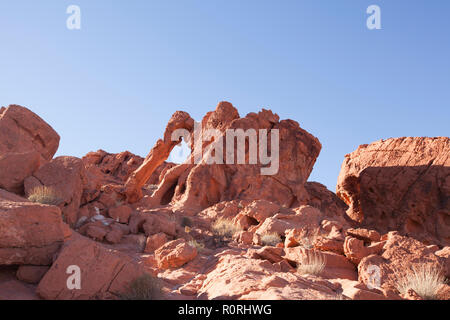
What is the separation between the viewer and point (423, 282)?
4.78 m

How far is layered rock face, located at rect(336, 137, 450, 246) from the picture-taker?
59.6 feet

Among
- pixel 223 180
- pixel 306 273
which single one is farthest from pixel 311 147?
pixel 306 273

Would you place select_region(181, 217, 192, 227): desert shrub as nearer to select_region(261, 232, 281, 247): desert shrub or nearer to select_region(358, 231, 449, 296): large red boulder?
select_region(261, 232, 281, 247): desert shrub

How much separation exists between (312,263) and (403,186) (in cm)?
1580

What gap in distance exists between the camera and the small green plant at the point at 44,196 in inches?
319

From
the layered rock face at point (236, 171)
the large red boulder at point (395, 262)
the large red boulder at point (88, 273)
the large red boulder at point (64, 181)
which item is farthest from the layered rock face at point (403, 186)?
the large red boulder at point (88, 273)

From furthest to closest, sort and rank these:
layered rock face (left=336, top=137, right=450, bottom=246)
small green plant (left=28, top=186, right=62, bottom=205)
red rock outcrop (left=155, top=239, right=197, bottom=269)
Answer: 1. layered rock face (left=336, top=137, right=450, bottom=246)
2. small green plant (left=28, top=186, right=62, bottom=205)
3. red rock outcrop (left=155, top=239, right=197, bottom=269)

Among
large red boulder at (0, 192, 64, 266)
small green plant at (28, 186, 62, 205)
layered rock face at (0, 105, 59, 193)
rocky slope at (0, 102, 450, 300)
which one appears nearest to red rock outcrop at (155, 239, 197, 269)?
rocky slope at (0, 102, 450, 300)

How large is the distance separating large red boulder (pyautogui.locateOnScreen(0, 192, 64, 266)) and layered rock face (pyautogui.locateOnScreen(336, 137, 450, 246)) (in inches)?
704

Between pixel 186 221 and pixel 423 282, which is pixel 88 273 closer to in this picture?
pixel 423 282

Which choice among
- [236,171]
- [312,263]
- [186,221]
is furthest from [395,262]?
[236,171]

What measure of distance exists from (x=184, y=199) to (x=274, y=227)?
8.21 meters

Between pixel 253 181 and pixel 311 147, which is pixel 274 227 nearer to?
pixel 253 181

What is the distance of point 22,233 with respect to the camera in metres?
4.86
